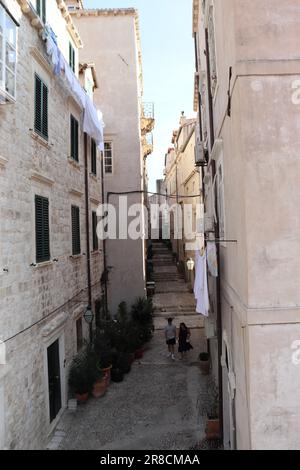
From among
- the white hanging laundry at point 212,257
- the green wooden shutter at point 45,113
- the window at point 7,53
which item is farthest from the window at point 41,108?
the white hanging laundry at point 212,257

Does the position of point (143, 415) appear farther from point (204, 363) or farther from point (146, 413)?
point (204, 363)

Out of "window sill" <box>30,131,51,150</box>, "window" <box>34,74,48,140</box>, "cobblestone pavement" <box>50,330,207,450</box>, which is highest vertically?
"window" <box>34,74,48,140</box>

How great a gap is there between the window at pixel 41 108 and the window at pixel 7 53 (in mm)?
1907

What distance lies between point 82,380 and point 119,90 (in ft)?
46.2

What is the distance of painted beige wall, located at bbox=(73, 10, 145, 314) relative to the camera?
18500 mm

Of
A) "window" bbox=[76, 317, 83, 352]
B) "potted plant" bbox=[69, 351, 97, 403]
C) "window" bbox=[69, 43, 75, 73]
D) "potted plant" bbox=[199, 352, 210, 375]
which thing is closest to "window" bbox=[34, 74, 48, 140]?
"window" bbox=[69, 43, 75, 73]

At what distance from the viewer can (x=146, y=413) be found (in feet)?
32.5

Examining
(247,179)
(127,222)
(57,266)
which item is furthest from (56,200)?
(127,222)

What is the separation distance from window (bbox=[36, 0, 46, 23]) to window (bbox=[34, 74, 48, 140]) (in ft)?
5.60

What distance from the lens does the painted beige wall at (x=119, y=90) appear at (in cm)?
→ 1850

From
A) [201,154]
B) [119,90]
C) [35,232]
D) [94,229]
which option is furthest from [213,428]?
[119,90]

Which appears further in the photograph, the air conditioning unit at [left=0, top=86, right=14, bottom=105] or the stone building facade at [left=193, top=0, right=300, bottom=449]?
the air conditioning unit at [left=0, top=86, right=14, bottom=105]

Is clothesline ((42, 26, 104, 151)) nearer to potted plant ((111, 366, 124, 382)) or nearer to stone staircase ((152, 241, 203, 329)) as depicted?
potted plant ((111, 366, 124, 382))

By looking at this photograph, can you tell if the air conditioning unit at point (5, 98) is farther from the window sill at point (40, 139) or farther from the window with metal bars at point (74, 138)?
the window with metal bars at point (74, 138)
